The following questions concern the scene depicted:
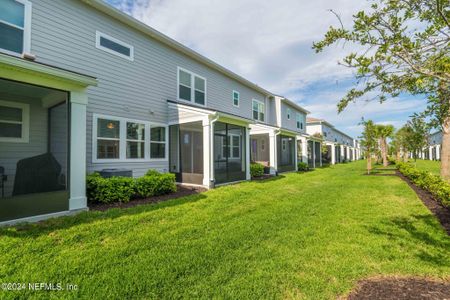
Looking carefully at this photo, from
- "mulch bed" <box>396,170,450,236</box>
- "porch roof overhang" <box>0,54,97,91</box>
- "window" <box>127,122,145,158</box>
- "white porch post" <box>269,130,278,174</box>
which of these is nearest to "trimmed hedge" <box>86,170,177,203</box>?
"window" <box>127,122,145,158</box>

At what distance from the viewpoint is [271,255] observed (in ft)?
11.3

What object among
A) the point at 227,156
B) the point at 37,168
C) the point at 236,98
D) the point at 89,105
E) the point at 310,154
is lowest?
the point at 37,168

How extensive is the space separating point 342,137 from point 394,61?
5039 centimetres

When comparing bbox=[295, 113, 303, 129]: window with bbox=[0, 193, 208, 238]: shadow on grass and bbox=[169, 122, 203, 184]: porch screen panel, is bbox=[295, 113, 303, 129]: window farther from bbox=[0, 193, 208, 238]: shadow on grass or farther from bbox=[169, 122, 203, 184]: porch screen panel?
bbox=[0, 193, 208, 238]: shadow on grass

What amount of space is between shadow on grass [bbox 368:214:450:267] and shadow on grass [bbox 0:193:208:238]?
5056mm

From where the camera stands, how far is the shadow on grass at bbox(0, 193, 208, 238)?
158 inches

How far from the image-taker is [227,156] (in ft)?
32.9

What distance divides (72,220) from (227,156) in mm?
6391

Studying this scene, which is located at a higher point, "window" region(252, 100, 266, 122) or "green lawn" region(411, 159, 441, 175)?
"window" region(252, 100, 266, 122)

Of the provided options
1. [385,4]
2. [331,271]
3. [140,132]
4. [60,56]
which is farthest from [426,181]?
[60,56]

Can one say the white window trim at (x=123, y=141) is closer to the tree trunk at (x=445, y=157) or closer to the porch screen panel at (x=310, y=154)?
the tree trunk at (x=445, y=157)

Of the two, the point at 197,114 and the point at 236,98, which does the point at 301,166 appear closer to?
the point at 236,98

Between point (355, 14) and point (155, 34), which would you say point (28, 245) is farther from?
point (155, 34)

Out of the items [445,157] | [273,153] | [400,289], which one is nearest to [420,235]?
[400,289]
